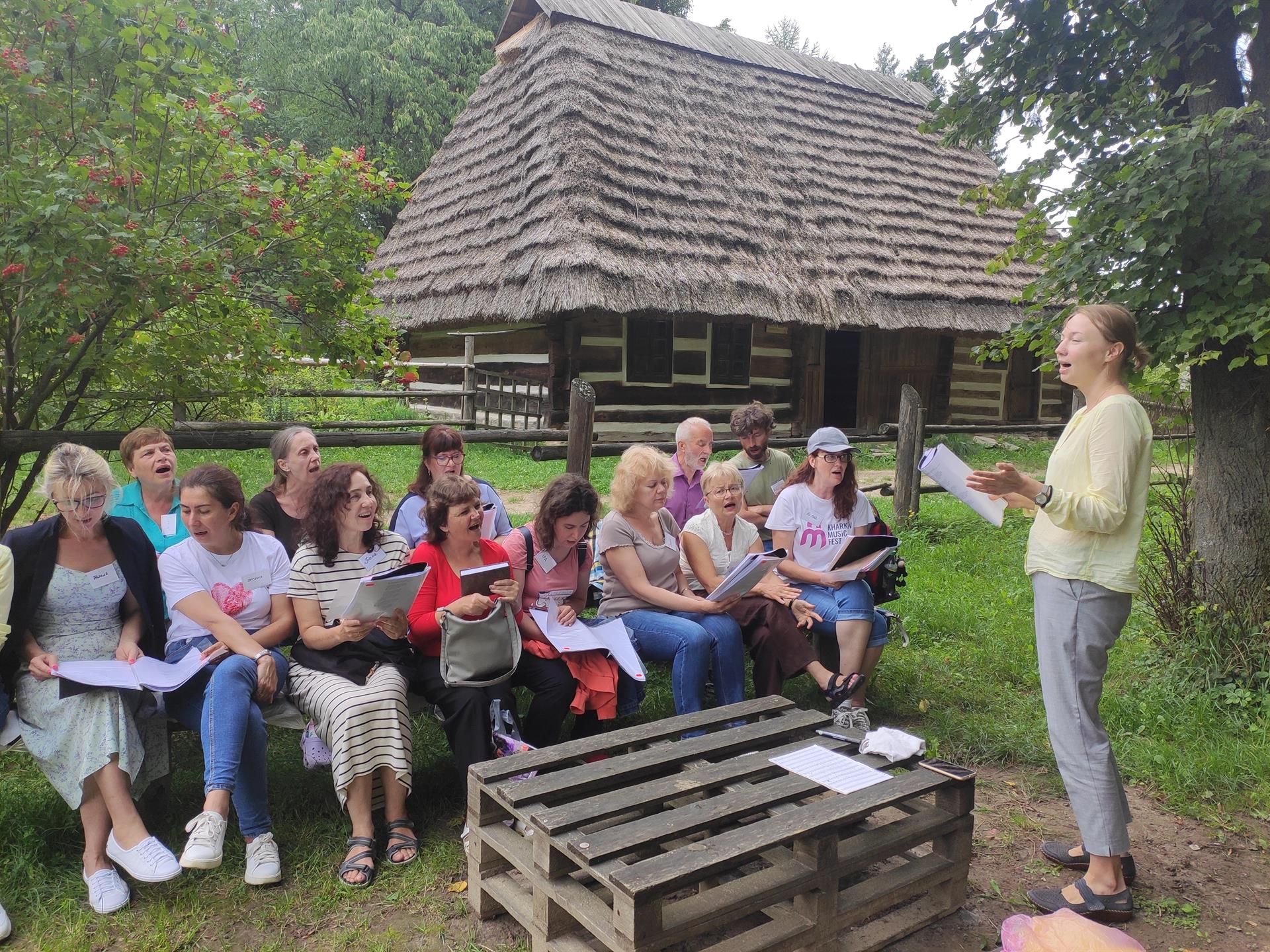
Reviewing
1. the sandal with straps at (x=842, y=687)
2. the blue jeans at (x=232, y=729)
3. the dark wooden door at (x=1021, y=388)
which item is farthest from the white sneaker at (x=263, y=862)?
the dark wooden door at (x=1021, y=388)

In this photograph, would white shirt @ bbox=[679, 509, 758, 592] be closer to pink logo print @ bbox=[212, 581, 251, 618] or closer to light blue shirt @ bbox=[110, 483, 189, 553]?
pink logo print @ bbox=[212, 581, 251, 618]

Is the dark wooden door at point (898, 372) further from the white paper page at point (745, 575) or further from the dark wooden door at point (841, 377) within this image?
the white paper page at point (745, 575)

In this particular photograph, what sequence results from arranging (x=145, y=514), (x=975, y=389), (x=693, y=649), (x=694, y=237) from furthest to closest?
1. (x=975, y=389)
2. (x=694, y=237)
3. (x=145, y=514)
4. (x=693, y=649)

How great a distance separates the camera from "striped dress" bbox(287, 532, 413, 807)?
289 centimetres

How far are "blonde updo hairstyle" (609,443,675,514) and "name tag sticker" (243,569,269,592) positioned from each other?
1373mm

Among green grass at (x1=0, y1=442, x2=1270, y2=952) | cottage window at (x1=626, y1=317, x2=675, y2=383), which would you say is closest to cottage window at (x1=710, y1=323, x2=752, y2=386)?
cottage window at (x1=626, y1=317, x2=675, y2=383)

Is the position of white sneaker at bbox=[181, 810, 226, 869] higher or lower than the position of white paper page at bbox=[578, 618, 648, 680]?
lower

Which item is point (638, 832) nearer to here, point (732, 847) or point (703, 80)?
point (732, 847)

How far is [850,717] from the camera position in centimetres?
329

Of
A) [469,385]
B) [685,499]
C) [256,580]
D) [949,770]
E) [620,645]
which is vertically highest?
[469,385]

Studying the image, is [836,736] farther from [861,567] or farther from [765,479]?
[765,479]

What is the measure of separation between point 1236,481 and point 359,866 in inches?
165

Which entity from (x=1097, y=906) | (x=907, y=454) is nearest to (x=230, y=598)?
A: (x=1097, y=906)

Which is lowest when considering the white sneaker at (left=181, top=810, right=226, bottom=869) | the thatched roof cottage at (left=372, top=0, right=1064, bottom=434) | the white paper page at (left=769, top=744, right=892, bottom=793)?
the white sneaker at (left=181, top=810, right=226, bottom=869)
